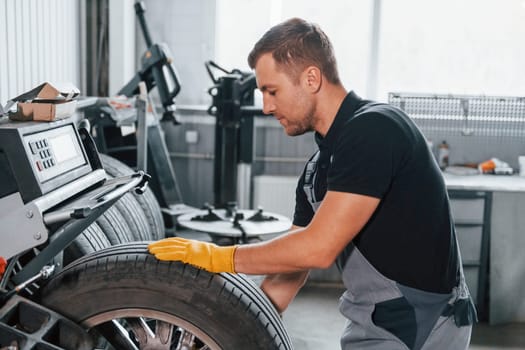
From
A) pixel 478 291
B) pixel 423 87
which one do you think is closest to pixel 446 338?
pixel 478 291

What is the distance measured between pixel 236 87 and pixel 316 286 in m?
→ 1.37

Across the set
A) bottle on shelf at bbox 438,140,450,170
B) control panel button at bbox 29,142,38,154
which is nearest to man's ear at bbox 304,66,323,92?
control panel button at bbox 29,142,38,154

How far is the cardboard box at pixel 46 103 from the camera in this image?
4.42ft

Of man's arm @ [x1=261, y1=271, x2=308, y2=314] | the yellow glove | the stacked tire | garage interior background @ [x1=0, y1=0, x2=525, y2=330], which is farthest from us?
garage interior background @ [x1=0, y1=0, x2=525, y2=330]

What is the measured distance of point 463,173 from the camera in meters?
3.76

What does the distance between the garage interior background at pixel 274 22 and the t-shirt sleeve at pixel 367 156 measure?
277cm

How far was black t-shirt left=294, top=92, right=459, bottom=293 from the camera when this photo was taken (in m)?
1.32

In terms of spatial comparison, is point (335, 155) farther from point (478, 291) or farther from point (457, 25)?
point (457, 25)


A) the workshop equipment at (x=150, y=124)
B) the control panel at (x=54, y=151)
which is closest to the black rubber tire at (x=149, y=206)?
the workshop equipment at (x=150, y=124)

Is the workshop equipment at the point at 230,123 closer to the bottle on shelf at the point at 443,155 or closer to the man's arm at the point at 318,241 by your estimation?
the bottle on shelf at the point at 443,155

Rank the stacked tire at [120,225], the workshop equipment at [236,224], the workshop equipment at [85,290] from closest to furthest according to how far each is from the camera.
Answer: the workshop equipment at [85,290]
the stacked tire at [120,225]
the workshop equipment at [236,224]

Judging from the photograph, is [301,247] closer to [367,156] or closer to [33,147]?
[367,156]

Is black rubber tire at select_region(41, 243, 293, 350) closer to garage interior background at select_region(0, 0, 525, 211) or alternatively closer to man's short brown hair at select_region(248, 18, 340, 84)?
man's short brown hair at select_region(248, 18, 340, 84)

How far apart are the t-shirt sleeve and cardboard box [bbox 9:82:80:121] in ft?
1.92
